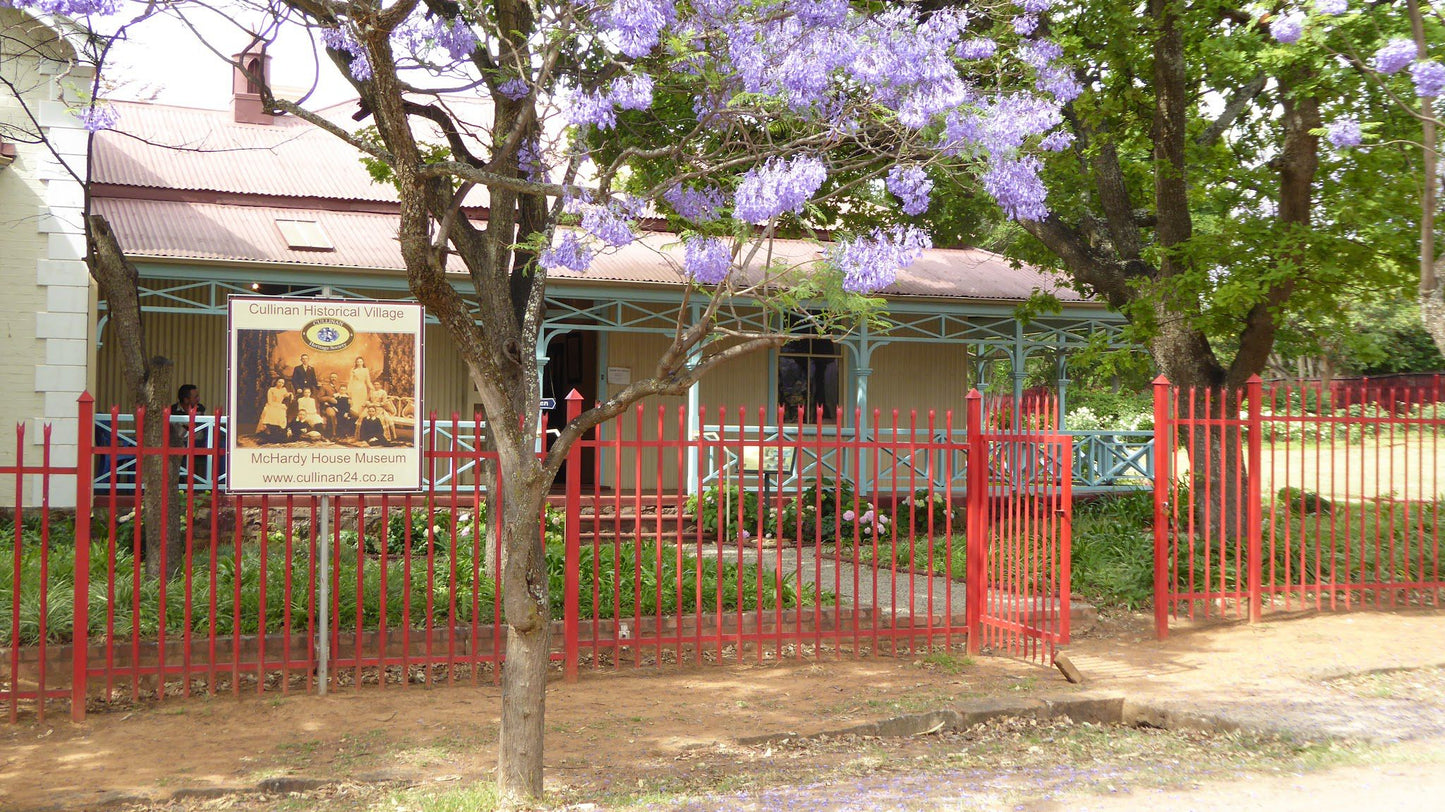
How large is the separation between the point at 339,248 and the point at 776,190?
29.3 feet

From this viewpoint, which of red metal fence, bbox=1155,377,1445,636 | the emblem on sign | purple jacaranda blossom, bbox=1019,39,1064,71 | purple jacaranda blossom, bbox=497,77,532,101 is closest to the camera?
the emblem on sign

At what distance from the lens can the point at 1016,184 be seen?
6.95 meters

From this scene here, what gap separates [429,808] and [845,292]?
3.21 metres

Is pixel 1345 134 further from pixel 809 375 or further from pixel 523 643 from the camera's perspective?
pixel 809 375

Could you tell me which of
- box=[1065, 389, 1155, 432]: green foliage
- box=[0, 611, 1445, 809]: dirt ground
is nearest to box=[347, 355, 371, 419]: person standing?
box=[0, 611, 1445, 809]: dirt ground

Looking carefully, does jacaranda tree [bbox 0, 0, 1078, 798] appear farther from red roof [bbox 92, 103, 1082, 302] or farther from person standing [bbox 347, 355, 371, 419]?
red roof [bbox 92, 103, 1082, 302]

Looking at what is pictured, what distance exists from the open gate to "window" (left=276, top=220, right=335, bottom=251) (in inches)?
329

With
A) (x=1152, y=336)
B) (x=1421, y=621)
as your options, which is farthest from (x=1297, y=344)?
(x=1421, y=621)

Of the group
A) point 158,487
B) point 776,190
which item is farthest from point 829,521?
point 776,190

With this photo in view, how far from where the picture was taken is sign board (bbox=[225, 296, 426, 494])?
6.91 m

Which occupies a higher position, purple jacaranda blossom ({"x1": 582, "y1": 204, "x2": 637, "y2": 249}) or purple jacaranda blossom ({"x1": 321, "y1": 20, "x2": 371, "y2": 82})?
purple jacaranda blossom ({"x1": 321, "y1": 20, "x2": 371, "y2": 82})

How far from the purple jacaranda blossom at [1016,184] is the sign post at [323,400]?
3.54 meters

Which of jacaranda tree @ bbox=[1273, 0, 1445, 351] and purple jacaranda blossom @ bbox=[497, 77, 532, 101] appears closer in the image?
jacaranda tree @ bbox=[1273, 0, 1445, 351]

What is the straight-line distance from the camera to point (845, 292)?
6.10 meters
